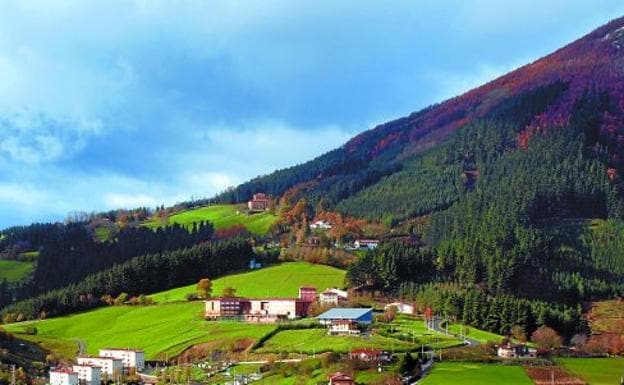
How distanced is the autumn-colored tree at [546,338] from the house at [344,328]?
18.8m

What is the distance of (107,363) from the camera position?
9912cm

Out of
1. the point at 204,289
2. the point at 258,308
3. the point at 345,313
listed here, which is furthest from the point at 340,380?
the point at 204,289

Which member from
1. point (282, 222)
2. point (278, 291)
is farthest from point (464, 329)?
point (282, 222)

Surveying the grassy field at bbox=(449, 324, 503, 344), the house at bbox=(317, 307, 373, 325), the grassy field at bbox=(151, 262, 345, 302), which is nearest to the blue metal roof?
the house at bbox=(317, 307, 373, 325)

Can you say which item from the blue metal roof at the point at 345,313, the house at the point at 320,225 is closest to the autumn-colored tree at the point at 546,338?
the blue metal roof at the point at 345,313

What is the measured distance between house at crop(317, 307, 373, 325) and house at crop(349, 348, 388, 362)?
15324 mm

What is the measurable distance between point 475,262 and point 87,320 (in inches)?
2155

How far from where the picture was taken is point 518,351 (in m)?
88.2

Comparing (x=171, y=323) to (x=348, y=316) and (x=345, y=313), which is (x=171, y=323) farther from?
(x=348, y=316)

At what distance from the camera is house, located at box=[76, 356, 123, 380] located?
320ft

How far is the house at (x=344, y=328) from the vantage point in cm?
9731

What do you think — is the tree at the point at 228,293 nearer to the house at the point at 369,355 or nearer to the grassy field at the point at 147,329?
the grassy field at the point at 147,329

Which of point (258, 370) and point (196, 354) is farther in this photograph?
point (196, 354)

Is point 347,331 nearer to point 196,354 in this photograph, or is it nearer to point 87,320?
point 196,354
